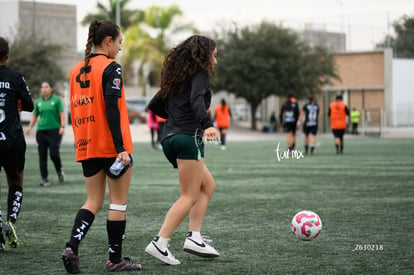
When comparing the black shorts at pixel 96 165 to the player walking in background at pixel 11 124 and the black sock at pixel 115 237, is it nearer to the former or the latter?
the black sock at pixel 115 237

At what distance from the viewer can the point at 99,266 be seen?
23.6ft

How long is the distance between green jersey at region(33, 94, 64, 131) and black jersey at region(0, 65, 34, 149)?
24.6ft

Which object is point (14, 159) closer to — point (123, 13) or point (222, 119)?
point (222, 119)

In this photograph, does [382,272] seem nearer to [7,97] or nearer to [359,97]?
[7,97]

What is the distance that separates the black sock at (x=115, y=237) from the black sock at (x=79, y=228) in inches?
7.5

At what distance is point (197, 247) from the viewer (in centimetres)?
733

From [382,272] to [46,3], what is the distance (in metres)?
52.0

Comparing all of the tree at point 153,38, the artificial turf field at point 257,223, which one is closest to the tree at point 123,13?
the tree at point 153,38

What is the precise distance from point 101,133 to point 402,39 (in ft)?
196

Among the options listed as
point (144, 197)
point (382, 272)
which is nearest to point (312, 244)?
point (382, 272)

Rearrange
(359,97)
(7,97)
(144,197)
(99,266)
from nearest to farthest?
(99,266) < (7,97) < (144,197) < (359,97)

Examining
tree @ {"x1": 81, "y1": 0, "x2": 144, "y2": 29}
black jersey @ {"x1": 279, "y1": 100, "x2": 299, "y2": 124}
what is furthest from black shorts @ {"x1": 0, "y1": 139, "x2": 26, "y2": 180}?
tree @ {"x1": 81, "y1": 0, "x2": 144, "y2": 29}

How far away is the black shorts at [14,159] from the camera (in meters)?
8.08

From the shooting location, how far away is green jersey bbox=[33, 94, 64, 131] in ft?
51.4
